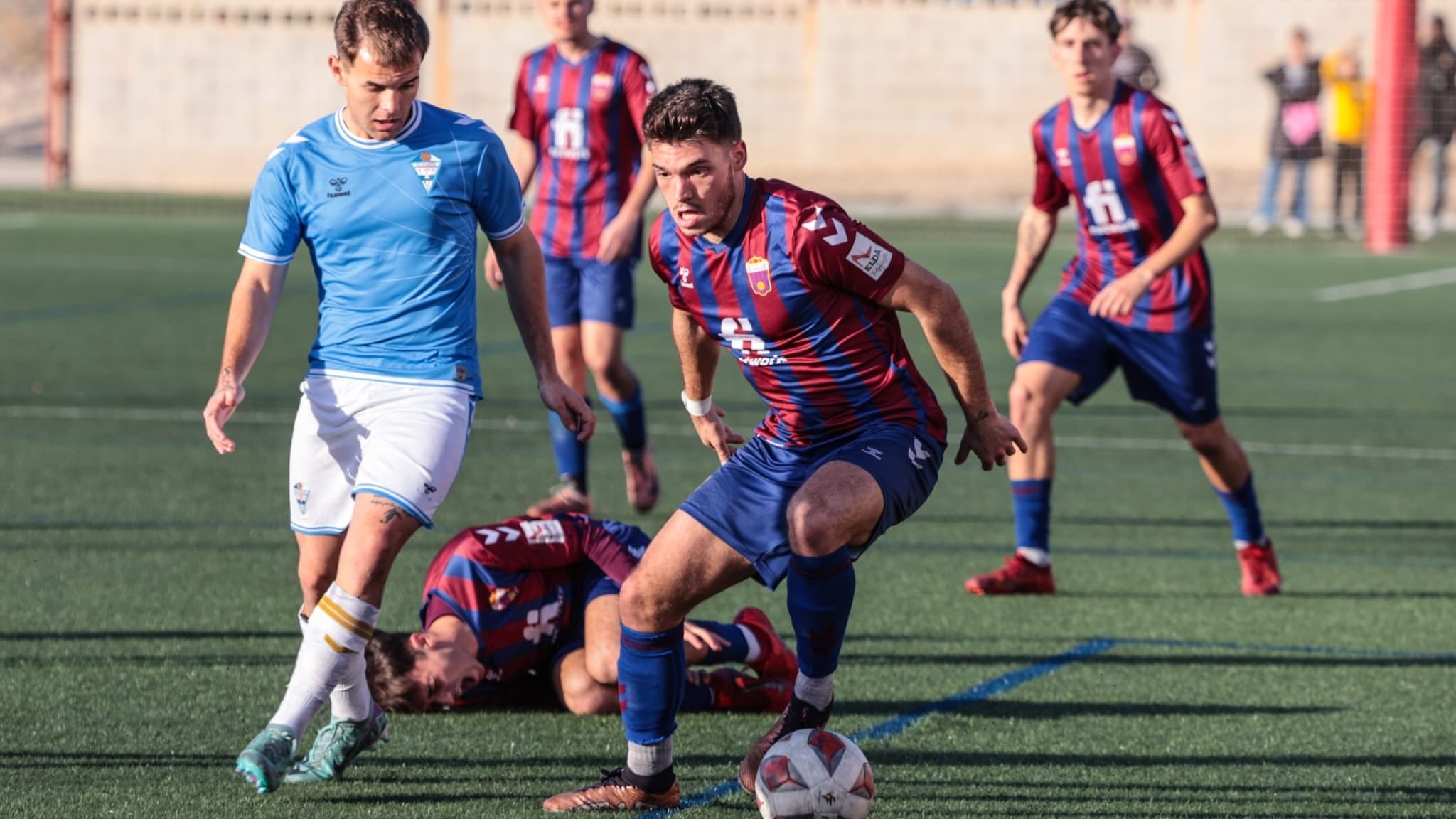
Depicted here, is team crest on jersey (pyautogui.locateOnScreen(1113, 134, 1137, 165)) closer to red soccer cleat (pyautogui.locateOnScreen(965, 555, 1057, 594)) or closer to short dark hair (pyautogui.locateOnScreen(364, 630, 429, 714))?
red soccer cleat (pyautogui.locateOnScreen(965, 555, 1057, 594))

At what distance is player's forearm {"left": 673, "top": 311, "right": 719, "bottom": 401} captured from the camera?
477 centimetres

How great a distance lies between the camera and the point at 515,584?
541 centimetres

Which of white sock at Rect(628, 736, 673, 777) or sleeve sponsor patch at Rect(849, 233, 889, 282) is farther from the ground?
sleeve sponsor patch at Rect(849, 233, 889, 282)

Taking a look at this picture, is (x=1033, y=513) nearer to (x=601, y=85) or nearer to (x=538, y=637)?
(x=538, y=637)

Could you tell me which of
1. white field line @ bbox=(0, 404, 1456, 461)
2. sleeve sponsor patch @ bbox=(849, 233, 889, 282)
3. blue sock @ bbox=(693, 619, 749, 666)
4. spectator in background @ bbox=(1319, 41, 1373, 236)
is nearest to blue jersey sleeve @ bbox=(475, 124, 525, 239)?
sleeve sponsor patch @ bbox=(849, 233, 889, 282)

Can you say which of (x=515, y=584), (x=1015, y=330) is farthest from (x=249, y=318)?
(x=1015, y=330)

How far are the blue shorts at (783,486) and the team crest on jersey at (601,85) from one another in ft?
13.9

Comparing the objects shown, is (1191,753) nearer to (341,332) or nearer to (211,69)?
(341,332)

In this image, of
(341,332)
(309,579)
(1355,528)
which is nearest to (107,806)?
(309,579)

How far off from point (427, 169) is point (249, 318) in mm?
Answer: 550

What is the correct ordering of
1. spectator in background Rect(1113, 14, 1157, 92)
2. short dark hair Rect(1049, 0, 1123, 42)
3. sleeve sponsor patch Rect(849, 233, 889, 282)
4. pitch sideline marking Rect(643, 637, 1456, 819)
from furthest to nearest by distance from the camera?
1. spectator in background Rect(1113, 14, 1157, 92)
2. short dark hair Rect(1049, 0, 1123, 42)
3. pitch sideline marking Rect(643, 637, 1456, 819)
4. sleeve sponsor patch Rect(849, 233, 889, 282)

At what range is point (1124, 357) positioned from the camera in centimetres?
719

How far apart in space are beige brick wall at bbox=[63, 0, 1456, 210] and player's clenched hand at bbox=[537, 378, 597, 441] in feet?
88.9

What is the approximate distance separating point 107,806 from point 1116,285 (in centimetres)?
372
